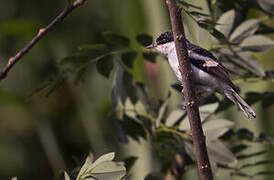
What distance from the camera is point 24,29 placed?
2.27 meters

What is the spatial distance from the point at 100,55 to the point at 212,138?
0.37 metres

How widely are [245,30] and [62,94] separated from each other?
1.56m

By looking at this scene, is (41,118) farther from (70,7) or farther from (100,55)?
(70,7)

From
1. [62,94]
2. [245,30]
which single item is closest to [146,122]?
[245,30]

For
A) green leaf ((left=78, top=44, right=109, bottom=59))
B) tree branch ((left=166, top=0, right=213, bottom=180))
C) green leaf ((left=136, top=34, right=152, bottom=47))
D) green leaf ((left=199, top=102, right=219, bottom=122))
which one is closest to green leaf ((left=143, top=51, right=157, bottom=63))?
Result: green leaf ((left=136, top=34, right=152, bottom=47))

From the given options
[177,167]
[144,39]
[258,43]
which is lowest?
[177,167]

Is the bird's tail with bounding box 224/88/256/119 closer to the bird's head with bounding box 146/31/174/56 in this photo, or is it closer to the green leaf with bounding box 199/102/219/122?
the green leaf with bounding box 199/102/219/122

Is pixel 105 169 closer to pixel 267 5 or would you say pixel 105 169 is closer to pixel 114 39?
pixel 114 39

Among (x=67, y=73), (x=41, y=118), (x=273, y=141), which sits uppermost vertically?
(x=67, y=73)

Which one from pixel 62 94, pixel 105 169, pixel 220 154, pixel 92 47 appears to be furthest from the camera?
pixel 62 94

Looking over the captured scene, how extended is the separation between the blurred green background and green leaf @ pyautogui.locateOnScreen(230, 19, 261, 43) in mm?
383

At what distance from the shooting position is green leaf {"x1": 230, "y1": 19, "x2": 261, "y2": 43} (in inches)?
56.1

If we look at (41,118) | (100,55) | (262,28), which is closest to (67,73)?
(100,55)

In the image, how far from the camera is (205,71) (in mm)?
1383
